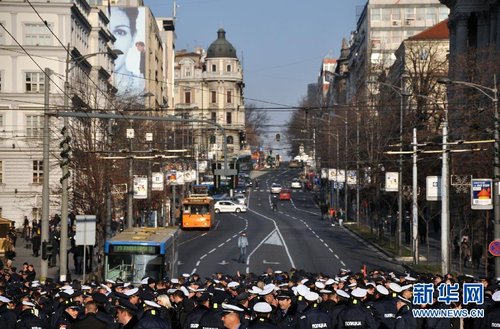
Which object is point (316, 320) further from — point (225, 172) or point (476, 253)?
point (476, 253)

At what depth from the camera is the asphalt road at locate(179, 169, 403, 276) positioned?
54938 mm

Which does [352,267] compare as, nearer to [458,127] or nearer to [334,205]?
[458,127]

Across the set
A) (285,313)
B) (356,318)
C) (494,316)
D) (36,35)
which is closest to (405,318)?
(356,318)

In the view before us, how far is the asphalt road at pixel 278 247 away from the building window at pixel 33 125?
12.3 metres

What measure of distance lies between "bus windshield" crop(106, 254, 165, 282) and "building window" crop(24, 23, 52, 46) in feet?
156

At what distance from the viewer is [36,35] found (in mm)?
81438

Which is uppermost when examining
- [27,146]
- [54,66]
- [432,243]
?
[54,66]

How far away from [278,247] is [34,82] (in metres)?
23.3

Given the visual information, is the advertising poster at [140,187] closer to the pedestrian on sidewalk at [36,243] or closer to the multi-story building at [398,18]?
the pedestrian on sidewalk at [36,243]

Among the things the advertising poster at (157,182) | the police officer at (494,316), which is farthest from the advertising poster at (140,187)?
the police officer at (494,316)

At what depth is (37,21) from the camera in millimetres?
80812

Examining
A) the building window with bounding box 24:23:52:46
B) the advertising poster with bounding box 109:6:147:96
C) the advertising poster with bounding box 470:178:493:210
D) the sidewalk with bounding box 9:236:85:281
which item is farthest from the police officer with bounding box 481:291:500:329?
the advertising poster with bounding box 109:6:147:96

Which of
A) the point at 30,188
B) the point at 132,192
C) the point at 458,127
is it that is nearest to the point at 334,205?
the point at 30,188

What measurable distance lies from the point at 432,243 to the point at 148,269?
123 ft
